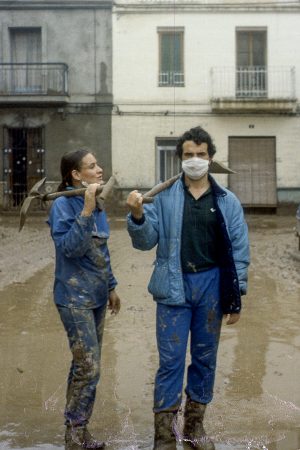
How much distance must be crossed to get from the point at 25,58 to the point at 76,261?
2099 cm

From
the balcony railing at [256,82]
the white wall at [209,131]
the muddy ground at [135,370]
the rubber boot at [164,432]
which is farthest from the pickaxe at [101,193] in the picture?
the balcony railing at [256,82]

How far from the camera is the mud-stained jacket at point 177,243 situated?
393 centimetres

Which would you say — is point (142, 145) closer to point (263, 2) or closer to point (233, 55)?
point (233, 55)

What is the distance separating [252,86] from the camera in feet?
76.8

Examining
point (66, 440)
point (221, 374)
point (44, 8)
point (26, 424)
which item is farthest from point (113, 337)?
point (44, 8)

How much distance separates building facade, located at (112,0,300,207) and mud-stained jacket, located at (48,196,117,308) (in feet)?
64.0

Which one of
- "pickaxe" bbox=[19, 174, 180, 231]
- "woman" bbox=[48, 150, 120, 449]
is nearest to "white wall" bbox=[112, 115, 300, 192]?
"pickaxe" bbox=[19, 174, 180, 231]

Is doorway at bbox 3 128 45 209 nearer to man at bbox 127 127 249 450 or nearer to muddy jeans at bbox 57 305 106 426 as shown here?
man at bbox 127 127 249 450

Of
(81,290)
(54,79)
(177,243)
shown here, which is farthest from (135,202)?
(54,79)

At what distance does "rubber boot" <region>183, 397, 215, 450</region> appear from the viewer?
4012mm

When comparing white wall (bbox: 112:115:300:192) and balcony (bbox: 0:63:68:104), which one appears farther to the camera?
white wall (bbox: 112:115:300:192)

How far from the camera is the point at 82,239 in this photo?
378 centimetres

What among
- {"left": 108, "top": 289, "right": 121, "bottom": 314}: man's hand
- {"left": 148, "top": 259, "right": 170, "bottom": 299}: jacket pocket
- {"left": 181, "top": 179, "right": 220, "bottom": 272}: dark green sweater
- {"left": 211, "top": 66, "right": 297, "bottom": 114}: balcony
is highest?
{"left": 211, "top": 66, "right": 297, "bottom": 114}: balcony

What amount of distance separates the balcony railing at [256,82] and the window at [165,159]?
2.23 meters
